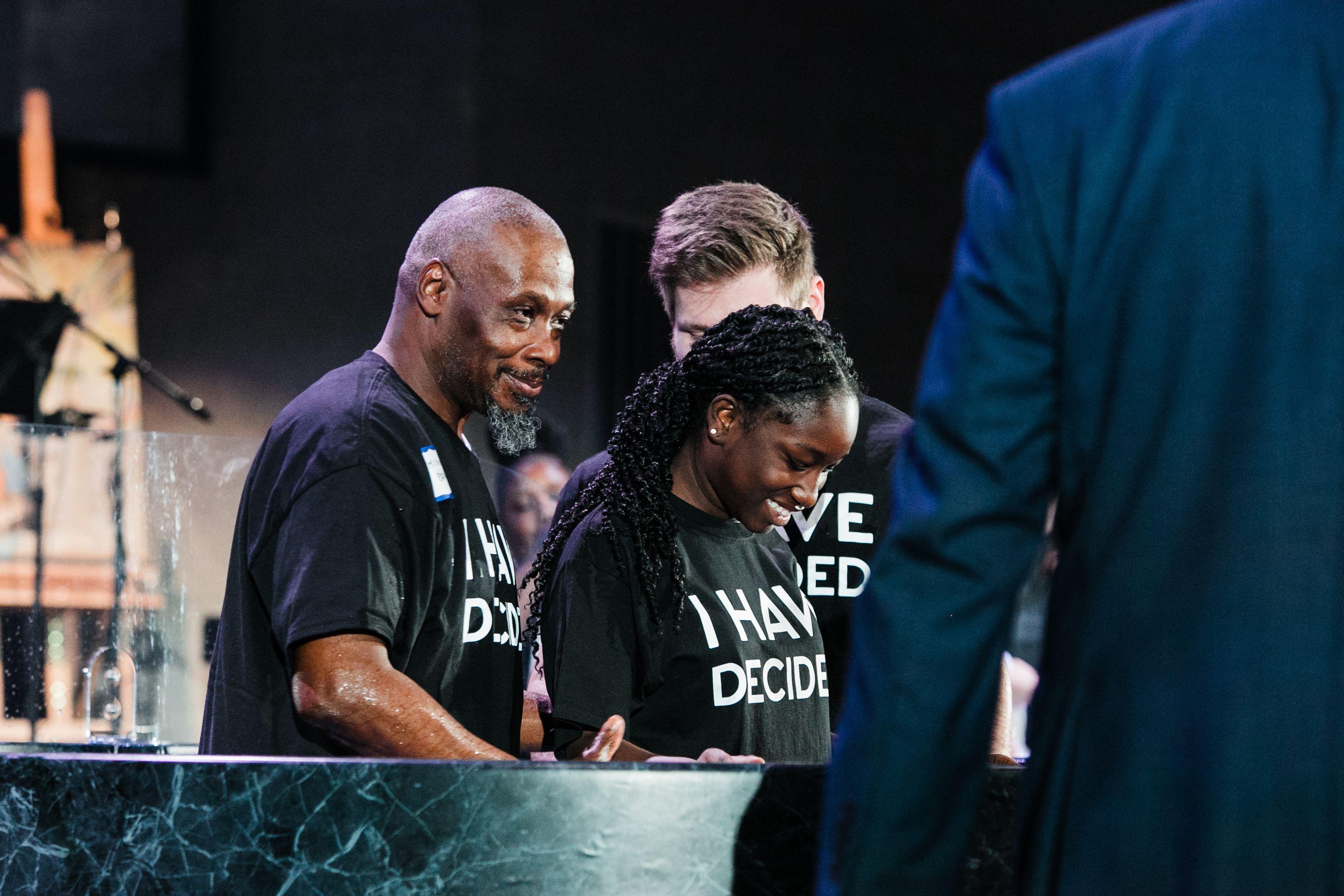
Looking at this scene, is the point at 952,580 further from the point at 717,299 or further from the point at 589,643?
the point at 717,299

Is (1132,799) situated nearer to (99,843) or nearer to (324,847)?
(324,847)

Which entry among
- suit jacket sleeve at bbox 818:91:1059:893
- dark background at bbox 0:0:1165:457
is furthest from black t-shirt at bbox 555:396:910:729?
dark background at bbox 0:0:1165:457

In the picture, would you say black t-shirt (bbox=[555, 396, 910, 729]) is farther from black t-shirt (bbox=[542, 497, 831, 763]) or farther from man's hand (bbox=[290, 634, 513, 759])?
man's hand (bbox=[290, 634, 513, 759])

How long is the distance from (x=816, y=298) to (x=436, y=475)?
3.26 ft

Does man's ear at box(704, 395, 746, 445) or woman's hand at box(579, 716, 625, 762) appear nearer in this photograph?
woman's hand at box(579, 716, 625, 762)

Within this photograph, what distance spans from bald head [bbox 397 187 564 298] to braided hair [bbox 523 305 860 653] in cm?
28

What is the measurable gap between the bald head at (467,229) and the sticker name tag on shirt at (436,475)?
297 millimetres

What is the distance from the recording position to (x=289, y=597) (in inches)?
61.8

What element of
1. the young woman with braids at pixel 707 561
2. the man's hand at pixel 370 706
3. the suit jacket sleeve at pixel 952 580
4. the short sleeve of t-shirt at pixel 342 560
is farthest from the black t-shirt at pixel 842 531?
the suit jacket sleeve at pixel 952 580

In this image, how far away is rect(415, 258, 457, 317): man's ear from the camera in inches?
76.8

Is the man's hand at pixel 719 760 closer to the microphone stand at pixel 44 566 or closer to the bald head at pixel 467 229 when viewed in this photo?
the bald head at pixel 467 229

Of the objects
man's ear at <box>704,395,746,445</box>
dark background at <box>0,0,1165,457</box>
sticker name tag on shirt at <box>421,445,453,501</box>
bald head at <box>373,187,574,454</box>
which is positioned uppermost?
dark background at <box>0,0,1165,457</box>

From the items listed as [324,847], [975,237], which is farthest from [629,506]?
[975,237]

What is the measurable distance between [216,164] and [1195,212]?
640cm
